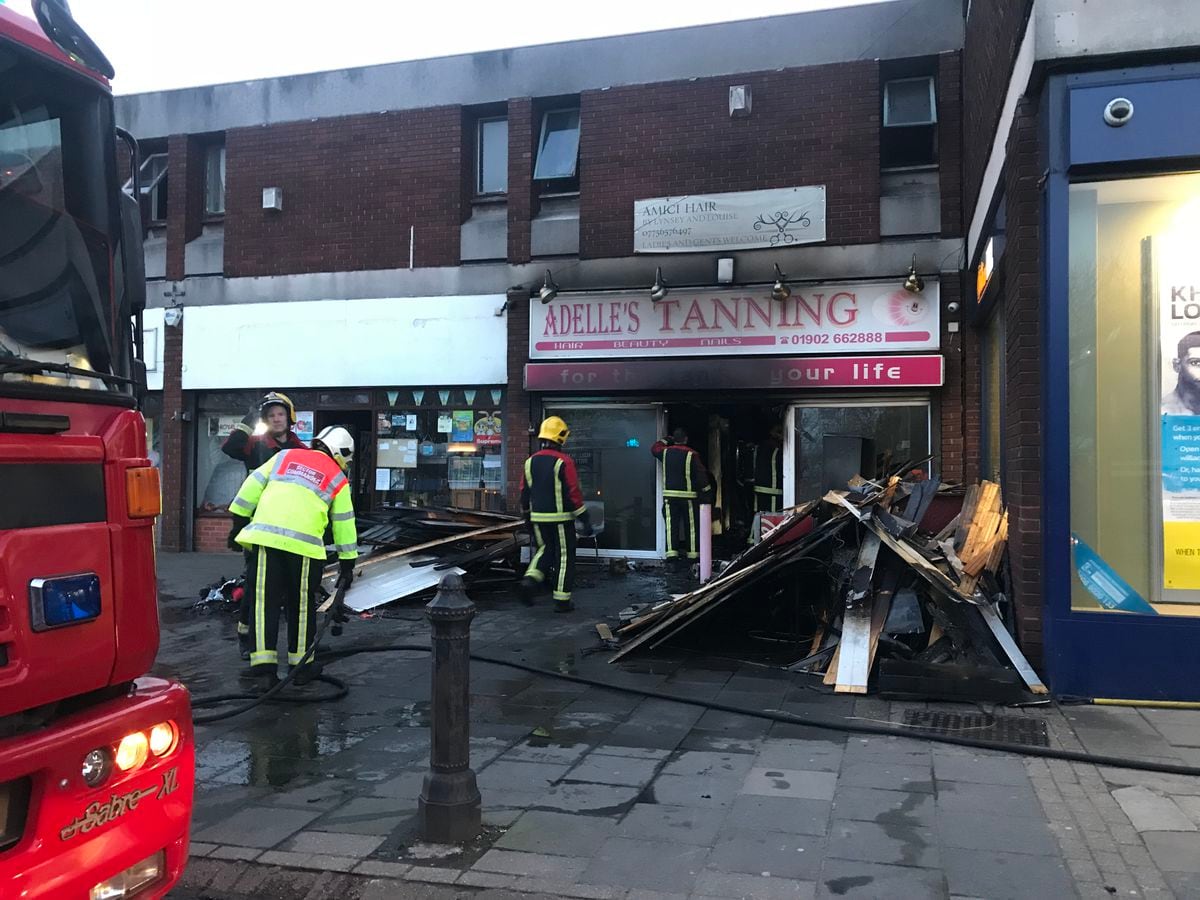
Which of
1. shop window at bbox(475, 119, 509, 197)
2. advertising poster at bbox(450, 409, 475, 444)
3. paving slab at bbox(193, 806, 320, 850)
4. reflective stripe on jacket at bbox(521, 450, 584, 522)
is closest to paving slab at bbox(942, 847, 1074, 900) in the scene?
paving slab at bbox(193, 806, 320, 850)

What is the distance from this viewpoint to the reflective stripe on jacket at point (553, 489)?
31.3ft

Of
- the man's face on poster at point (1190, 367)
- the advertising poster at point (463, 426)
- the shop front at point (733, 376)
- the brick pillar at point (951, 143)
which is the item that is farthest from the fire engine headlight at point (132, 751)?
the brick pillar at point (951, 143)

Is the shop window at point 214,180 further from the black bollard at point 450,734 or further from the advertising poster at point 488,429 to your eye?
the black bollard at point 450,734

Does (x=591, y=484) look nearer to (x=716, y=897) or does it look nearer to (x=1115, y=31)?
(x=1115, y=31)

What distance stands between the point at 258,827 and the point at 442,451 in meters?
9.38

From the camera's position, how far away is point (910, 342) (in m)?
11.2

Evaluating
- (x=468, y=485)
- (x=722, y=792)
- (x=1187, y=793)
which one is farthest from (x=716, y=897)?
(x=468, y=485)

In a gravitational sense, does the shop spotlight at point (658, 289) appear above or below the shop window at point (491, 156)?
below

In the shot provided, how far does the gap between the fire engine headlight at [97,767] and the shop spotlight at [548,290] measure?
10120 mm

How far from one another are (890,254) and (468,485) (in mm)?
6465

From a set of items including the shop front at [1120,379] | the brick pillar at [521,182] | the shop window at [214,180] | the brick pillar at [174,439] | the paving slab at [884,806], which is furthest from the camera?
the shop window at [214,180]

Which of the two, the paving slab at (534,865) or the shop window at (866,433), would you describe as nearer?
the paving slab at (534,865)

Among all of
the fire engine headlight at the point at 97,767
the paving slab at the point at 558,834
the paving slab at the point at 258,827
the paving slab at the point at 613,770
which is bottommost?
the paving slab at the point at 258,827

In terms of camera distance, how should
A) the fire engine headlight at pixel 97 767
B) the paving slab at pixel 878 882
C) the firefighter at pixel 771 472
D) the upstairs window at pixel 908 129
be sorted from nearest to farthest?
the fire engine headlight at pixel 97 767 → the paving slab at pixel 878 882 → the upstairs window at pixel 908 129 → the firefighter at pixel 771 472
